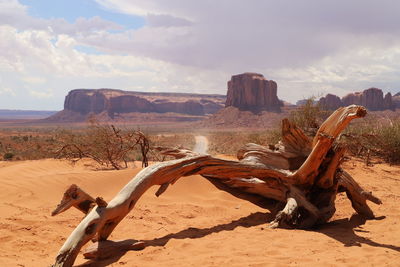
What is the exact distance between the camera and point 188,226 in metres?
5.45

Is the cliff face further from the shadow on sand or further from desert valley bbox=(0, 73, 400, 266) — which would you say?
the shadow on sand

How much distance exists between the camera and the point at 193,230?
521cm

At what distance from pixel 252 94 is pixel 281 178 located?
8266 cm

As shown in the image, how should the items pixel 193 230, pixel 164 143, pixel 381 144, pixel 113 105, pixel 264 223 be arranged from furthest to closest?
pixel 113 105, pixel 164 143, pixel 381 144, pixel 264 223, pixel 193 230

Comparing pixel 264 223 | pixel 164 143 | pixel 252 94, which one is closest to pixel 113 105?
pixel 252 94

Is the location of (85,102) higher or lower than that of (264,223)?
higher

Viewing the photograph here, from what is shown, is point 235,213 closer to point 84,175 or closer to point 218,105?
point 84,175

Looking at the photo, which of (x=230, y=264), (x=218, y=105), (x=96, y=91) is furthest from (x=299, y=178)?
(x=218, y=105)

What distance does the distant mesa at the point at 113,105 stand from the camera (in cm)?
12088

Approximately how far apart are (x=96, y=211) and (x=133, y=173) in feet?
Result: 12.2

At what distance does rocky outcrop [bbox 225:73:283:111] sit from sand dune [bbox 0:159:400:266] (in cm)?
7848

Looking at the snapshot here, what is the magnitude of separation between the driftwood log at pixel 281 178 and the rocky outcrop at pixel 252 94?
78.6 meters

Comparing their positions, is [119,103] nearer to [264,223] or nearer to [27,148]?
[27,148]

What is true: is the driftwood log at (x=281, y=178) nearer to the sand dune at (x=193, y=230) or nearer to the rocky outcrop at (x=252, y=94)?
the sand dune at (x=193, y=230)
